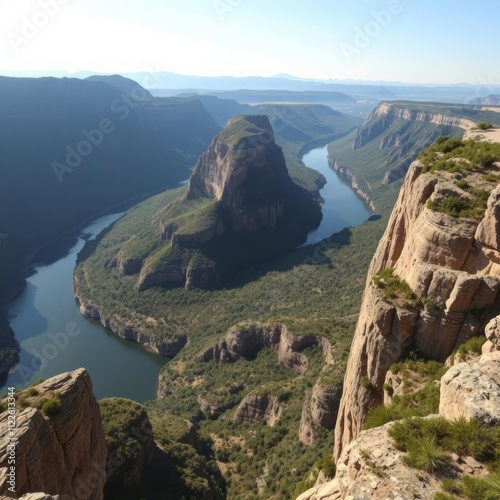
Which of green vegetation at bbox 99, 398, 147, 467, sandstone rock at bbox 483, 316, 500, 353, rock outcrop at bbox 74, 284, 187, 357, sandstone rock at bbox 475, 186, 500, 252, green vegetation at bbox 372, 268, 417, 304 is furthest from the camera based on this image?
rock outcrop at bbox 74, 284, 187, 357

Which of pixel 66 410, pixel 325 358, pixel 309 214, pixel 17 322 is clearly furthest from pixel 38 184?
pixel 66 410

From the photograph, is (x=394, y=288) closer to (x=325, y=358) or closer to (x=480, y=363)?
(x=480, y=363)

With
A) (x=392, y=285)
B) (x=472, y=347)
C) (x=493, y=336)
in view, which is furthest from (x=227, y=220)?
(x=493, y=336)

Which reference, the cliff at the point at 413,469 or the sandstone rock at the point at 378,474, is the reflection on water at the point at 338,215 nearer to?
the cliff at the point at 413,469

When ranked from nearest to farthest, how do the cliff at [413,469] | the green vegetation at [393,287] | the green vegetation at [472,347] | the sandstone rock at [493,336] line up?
1. the cliff at [413,469]
2. the sandstone rock at [493,336]
3. the green vegetation at [472,347]
4. the green vegetation at [393,287]

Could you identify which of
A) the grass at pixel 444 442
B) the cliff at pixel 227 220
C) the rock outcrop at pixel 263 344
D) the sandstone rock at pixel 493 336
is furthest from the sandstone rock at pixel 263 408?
the cliff at pixel 227 220

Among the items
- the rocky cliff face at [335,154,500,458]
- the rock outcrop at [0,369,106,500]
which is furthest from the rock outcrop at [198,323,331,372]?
the rock outcrop at [0,369,106,500]

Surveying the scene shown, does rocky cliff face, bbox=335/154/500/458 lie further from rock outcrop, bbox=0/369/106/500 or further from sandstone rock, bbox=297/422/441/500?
rock outcrop, bbox=0/369/106/500
